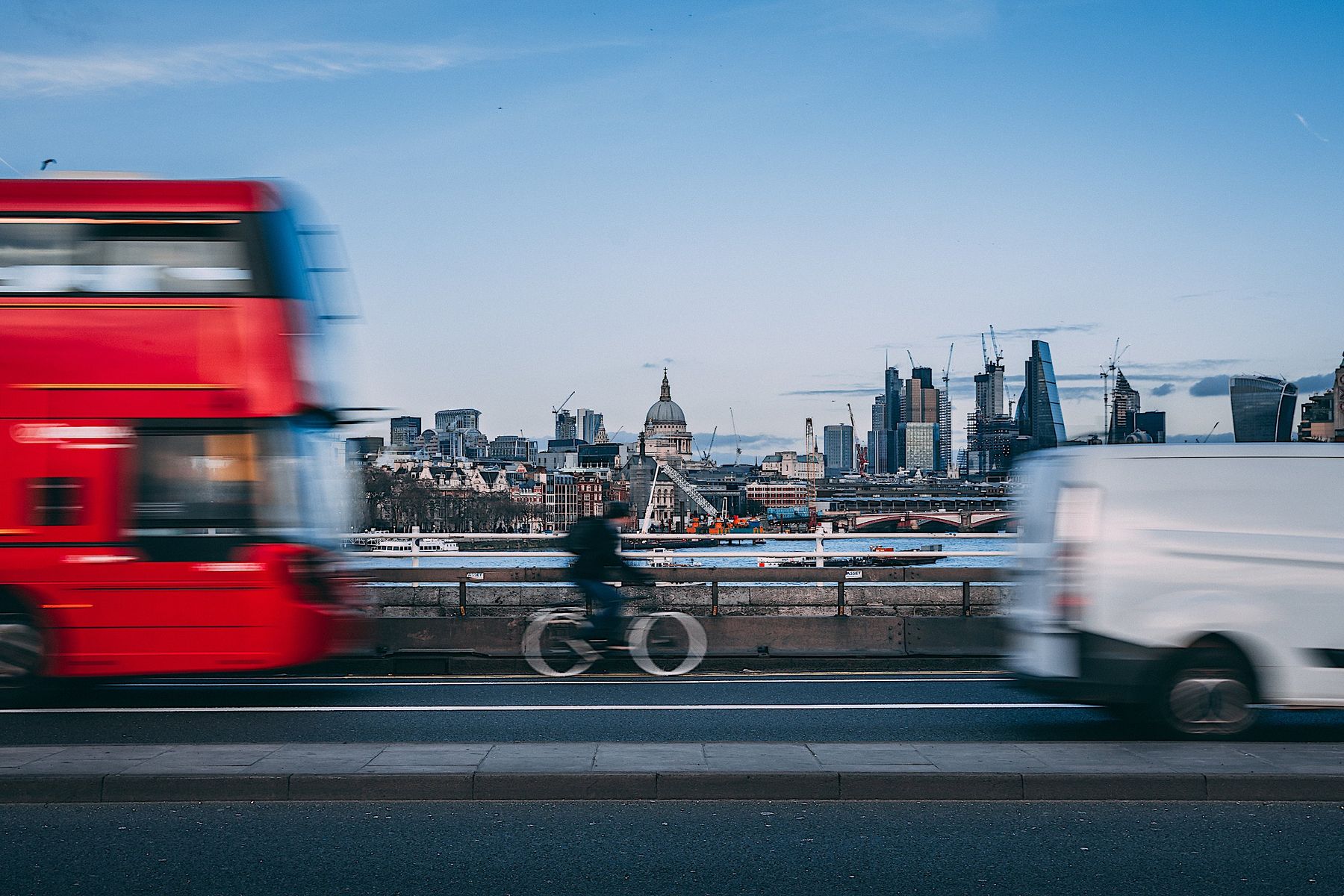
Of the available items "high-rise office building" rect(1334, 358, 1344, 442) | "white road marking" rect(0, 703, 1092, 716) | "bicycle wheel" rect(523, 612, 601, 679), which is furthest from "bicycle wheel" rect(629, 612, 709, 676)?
"high-rise office building" rect(1334, 358, 1344, 442)

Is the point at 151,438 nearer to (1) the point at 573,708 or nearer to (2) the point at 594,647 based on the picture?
(1) the point at 573,708

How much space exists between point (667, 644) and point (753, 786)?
5808 millimetres

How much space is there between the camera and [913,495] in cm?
3206

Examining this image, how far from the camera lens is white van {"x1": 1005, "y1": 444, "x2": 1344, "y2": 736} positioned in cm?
808

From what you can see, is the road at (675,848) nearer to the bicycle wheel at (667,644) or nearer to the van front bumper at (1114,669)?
the van front bumper at (1114,669)

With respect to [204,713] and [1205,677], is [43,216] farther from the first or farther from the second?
[1205,677]

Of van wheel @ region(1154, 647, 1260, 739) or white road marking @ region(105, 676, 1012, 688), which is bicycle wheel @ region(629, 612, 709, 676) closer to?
white road marking @ region(105, 676, 1012, 688)

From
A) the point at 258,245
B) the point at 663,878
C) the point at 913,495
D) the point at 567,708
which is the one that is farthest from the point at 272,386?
the point at 913,495

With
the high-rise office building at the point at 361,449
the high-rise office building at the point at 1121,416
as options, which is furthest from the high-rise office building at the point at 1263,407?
the high-rise office building at the point at 361,449

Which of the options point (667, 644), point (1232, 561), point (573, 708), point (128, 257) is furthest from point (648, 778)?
point (128, 257)

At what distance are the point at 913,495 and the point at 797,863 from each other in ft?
88.5

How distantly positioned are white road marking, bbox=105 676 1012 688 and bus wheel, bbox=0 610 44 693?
5.85 feet

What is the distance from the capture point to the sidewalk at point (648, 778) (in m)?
6.72

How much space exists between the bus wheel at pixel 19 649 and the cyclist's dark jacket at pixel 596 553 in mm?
4720
